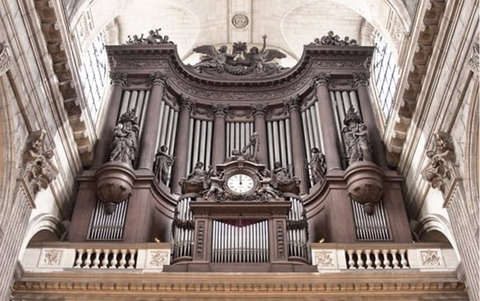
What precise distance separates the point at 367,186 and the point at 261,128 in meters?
4.13

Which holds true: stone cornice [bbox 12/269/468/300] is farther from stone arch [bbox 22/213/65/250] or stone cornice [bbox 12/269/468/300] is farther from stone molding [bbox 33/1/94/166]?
stone molding [bbox 33/1/94/166]

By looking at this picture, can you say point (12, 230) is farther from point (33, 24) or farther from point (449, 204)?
point (449, 204)

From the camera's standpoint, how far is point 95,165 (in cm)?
1423

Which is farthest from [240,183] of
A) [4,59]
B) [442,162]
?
[4,59]

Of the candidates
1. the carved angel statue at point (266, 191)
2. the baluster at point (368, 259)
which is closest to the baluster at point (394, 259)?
the baluster at point (368, 259)

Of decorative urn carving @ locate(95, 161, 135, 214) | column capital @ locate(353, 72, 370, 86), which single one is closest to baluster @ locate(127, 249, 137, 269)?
decorative urn carving @ locate(95, 161, 135, 214)

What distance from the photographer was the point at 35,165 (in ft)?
35.9

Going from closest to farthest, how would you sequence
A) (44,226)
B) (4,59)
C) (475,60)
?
(475,60) < (4,59) < (44,226)

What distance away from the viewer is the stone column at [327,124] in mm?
14537

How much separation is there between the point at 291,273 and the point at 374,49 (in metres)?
9.24

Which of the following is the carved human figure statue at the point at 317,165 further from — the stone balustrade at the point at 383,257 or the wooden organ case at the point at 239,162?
the stone balustrade at the point at 383,257

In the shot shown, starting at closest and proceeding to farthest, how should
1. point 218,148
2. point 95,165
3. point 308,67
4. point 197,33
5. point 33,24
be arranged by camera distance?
1. point 33,24
2. point 95,165
3. point 218,148
4. point 308,67
5. point 197,33

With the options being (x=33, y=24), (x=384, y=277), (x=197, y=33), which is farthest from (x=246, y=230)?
(x=197, y=33)

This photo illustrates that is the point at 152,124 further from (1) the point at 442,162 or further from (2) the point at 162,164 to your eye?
(1) the point at 442,162
